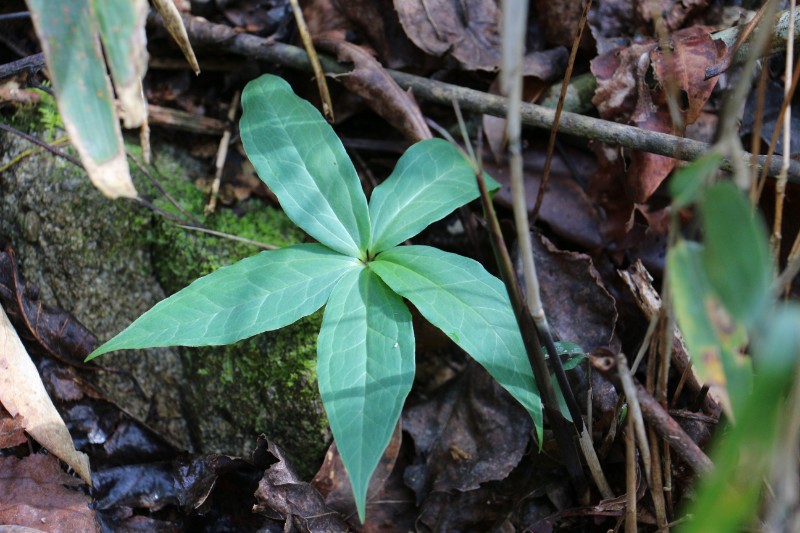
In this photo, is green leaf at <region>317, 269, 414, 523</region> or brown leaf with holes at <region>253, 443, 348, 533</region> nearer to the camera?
green leaf at <region>317, 269, 414, 523</region>

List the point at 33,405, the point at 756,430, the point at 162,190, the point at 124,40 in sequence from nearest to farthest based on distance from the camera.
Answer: the point at 756,430 → the point at 124,40 → the point at 33,405 → the point at 162,190

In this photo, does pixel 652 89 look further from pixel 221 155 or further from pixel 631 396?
pixel 221 155

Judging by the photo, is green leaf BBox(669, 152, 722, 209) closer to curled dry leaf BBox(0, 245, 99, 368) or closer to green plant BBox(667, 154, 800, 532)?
green plant BBox(667, 154, 800, 532)

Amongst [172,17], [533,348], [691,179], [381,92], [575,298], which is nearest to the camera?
[691,179]

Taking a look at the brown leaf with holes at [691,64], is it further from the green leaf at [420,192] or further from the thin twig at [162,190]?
the thin twig at [162,190]

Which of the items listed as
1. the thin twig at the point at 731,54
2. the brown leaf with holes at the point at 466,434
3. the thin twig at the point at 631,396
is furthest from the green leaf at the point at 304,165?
the thin twig at the point at 731,54

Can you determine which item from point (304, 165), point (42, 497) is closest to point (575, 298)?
point (304, 165)

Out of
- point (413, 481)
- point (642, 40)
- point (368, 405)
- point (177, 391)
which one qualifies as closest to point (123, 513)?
point (177, 391)

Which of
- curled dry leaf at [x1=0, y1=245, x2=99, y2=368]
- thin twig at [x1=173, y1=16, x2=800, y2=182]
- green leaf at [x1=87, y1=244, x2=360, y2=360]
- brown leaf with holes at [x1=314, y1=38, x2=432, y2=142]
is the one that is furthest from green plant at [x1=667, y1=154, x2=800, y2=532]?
curled dry leaf at [x1=0, y1=245, x2=99, y2=368]
